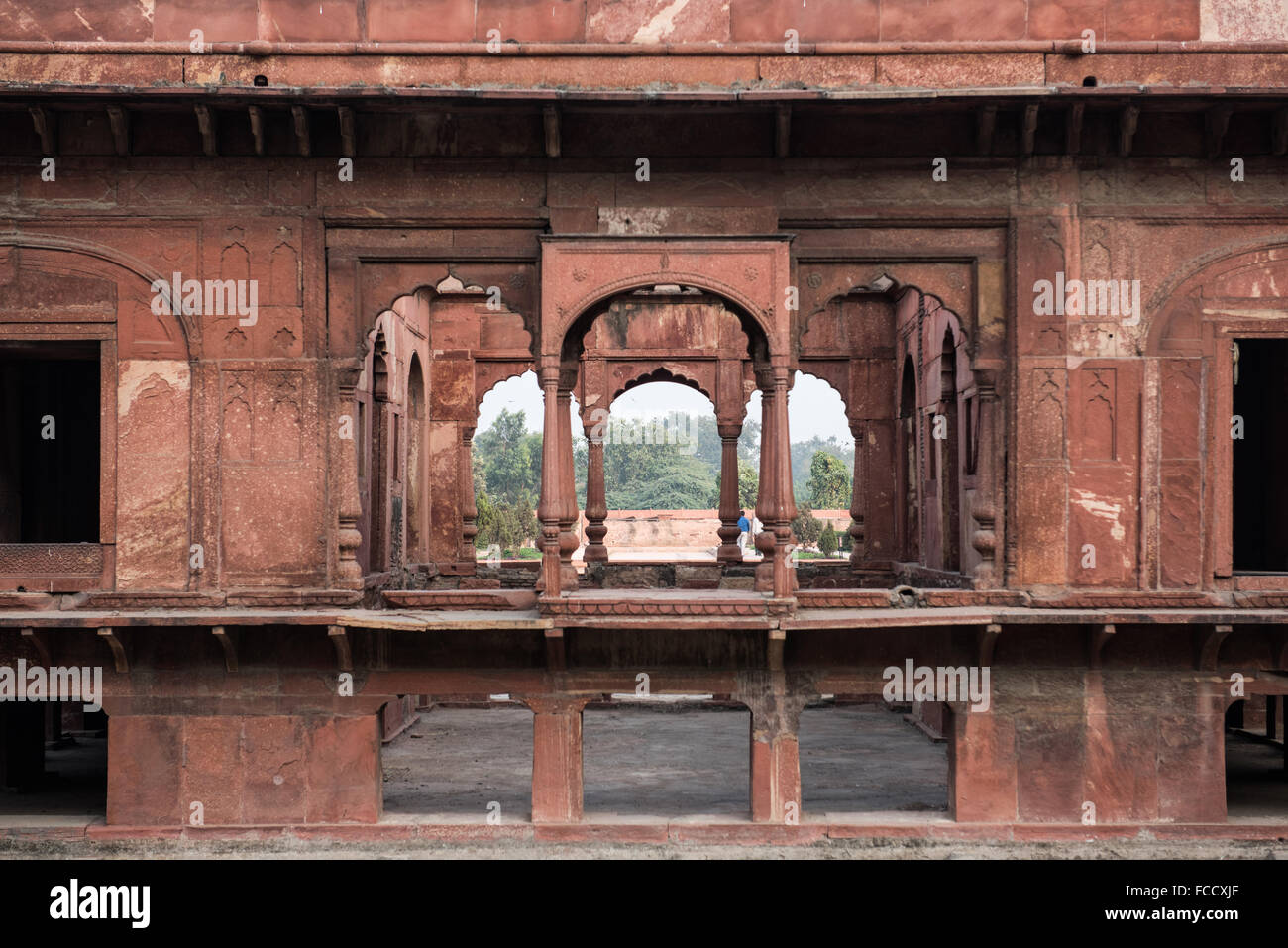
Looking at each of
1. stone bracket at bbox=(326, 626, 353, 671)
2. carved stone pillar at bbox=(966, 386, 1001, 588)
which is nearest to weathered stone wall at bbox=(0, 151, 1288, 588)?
carved stone pillar at bbox=(966, 386, 1001, 588)

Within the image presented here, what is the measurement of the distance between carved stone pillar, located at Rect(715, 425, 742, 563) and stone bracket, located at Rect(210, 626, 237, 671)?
22.5ft

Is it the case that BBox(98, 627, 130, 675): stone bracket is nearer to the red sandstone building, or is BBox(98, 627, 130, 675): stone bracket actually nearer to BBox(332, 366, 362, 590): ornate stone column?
the red sandstone building

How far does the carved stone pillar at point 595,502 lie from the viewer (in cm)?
1510

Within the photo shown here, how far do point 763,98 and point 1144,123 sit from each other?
9.80 feet

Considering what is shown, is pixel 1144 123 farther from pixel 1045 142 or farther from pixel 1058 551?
pixel 1058 551

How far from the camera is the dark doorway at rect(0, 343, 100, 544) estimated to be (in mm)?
11539

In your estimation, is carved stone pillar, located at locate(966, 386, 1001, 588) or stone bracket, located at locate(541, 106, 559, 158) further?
carved stone pillar, located at locate(966, 386, 1001, 588)

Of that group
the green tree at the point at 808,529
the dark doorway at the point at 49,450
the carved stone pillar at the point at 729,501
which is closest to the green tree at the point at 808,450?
the green tree at the point at 808,529

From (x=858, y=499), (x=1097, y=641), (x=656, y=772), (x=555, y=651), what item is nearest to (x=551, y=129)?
(x=555, y=651)

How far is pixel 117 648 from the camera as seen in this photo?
9203mm

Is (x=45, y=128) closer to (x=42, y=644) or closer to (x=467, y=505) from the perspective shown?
(x=42, y=644)

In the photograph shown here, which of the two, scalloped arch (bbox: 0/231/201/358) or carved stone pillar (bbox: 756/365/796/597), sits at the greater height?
scalloped arch (bbox: 0/231/201/358)

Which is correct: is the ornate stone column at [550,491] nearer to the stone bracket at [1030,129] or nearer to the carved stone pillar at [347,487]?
the carved stone pillar at [347,487]

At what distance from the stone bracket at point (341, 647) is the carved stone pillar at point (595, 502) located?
5.65m
